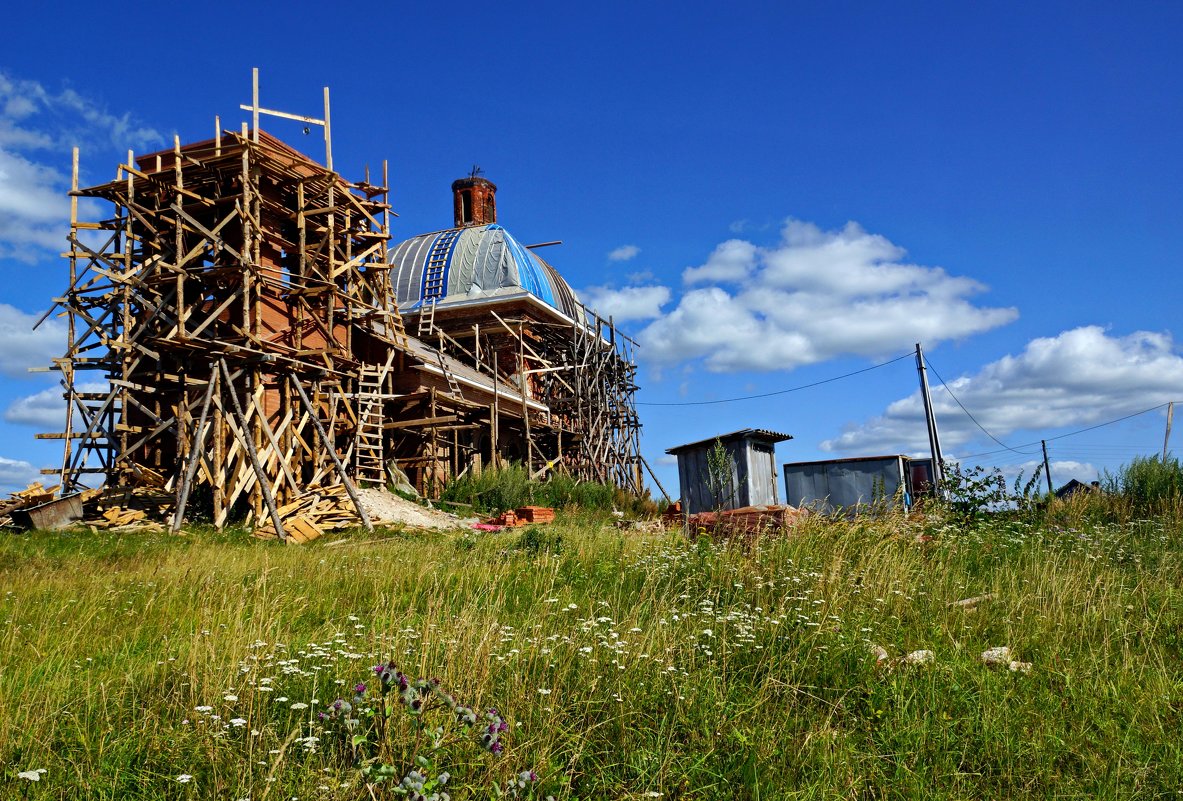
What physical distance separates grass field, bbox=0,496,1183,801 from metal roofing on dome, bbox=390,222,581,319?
83.4 feet

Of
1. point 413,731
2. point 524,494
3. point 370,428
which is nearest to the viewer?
point 413,731

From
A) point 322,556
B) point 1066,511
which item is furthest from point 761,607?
point 1066,511

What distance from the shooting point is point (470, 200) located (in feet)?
132

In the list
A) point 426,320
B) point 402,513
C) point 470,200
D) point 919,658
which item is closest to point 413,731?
point 919,658

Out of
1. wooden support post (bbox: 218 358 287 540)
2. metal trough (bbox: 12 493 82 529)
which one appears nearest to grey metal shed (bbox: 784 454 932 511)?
wooden support post (bbox: 218 358 287 540)

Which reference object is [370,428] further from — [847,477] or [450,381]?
[847,477]

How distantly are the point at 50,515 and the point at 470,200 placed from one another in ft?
92.4

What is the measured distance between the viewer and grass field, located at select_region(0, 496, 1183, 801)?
347cm

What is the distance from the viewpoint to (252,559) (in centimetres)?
972

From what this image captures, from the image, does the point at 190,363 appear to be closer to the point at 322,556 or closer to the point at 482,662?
the point at 322,556

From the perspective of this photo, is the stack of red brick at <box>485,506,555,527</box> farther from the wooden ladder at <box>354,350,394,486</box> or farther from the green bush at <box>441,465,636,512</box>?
Answer: the wooden ladder at <box>354,350,394,486</box>

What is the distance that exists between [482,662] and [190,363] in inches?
590

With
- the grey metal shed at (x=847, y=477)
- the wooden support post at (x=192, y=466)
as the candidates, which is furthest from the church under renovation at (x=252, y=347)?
the grey metal shed at (x=847, y=477)

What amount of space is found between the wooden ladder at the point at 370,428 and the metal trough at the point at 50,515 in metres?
5.95
